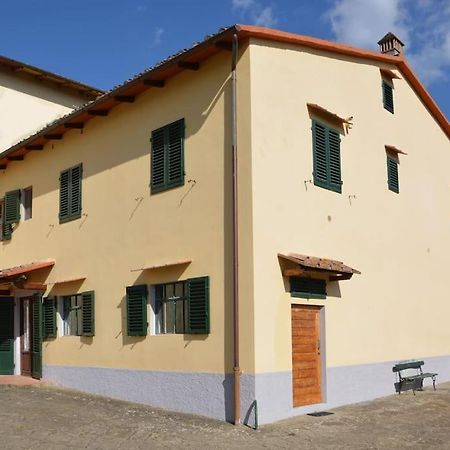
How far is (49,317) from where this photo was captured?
15484 mm

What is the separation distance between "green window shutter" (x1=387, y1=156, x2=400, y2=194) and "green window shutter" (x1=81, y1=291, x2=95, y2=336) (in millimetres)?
7153

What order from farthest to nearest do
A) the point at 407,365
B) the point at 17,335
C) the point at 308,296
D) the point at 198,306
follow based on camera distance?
1. the point at 17,335
2. the point at 407,365
3. the point at 308,296
4. the point at 198,306

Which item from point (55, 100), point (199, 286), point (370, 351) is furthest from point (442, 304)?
point (55, 100)

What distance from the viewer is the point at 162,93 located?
12727mm

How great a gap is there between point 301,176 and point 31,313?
8.57 metres

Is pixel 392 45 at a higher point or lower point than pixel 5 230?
higher

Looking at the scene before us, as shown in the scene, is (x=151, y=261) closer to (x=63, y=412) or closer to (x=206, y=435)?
(x=63, y=412)

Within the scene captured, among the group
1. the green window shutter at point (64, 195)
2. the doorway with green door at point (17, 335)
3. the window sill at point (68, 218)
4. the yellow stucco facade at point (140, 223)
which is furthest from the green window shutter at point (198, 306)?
the doorway with green door at point (17, 335)

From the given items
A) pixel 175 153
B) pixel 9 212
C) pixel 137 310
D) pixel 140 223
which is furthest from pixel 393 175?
pixel 9 212

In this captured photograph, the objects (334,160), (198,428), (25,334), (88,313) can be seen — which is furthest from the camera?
(25,334)

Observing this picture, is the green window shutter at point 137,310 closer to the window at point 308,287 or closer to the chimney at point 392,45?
the window at point 308,287

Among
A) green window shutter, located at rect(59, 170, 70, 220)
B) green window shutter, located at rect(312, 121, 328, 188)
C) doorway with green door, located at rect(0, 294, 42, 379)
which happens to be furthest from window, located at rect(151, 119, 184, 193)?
doorway with green door, located at rect(0, 294, 42, 379)

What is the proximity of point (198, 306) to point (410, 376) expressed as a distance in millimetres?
6072

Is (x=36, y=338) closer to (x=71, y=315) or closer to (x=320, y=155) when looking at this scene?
(x=71, y=315)
